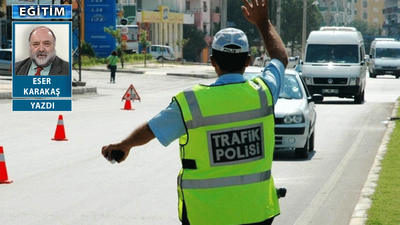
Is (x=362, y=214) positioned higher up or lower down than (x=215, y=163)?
lower down

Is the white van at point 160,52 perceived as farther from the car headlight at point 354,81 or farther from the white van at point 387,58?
the car headlight at point 354,81

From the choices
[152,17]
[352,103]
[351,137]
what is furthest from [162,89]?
[152,17]

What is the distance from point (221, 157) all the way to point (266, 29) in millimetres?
932

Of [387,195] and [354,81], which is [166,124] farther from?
[354,81]

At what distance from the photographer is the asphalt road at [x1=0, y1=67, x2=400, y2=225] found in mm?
10117

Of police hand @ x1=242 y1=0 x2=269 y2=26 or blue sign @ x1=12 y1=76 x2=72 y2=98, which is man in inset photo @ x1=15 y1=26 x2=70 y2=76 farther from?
police hand @ x1=242 y1=0 x2=269 y2=26

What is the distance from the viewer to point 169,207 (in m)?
10.5

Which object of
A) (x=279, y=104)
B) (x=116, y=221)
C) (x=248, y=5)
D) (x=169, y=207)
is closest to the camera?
(x=248, y=5)

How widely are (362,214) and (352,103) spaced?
24.6 meters

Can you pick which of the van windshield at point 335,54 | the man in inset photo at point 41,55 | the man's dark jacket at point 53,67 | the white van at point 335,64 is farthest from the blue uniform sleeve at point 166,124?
the man's dark jacket at point 53,67

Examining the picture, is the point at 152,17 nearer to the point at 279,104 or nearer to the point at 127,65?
the point at 127,65

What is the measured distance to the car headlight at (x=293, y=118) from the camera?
15.9 metres

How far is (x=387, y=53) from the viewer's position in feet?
187

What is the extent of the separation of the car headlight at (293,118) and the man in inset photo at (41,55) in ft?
72.9
